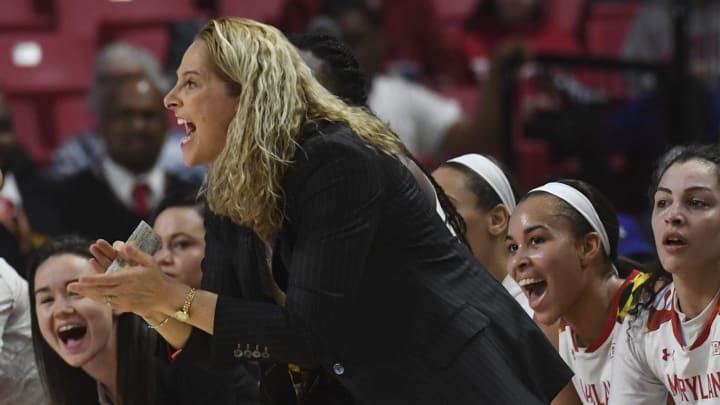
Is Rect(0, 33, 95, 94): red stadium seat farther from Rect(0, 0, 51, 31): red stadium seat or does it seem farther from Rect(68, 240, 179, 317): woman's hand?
Rect(68, 240, 179, 317): woman's hand

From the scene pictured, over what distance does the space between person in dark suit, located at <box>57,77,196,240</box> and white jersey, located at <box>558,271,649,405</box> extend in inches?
96.7

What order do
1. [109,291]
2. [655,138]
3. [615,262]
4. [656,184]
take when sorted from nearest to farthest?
[109,291] < [656,184] < [615,262] < [655,138]

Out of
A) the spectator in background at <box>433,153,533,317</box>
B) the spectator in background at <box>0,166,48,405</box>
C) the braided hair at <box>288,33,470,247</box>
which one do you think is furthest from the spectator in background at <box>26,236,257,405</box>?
the braided hair at <box>288,33,470,247</box>

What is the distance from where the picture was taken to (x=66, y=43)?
6.86 metres

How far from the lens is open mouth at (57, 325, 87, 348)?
12.6 ft

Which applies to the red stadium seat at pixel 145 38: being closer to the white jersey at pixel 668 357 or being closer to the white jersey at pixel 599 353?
the white jersey at pixel 599 353

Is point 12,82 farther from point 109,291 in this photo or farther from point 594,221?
point 109,291

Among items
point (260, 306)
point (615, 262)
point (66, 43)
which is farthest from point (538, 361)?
point (66, 43)

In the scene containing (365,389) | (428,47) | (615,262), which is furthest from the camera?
(428,47)

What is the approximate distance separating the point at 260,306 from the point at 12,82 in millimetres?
4477

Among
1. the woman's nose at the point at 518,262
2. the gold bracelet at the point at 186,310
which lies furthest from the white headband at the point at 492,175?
the gold bracelet at the point at 186,310

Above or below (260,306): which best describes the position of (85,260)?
below

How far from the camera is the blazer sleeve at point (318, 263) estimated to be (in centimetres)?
264

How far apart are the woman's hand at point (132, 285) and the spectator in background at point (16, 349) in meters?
1.44
